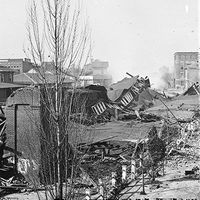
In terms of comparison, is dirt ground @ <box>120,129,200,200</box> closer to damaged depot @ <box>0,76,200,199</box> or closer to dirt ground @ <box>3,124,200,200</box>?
dirt ground @ <box>3,124,200,200</box>

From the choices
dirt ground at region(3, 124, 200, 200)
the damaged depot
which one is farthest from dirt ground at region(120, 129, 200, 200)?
the damaged depot

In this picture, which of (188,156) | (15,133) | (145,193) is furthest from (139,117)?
(145,193)

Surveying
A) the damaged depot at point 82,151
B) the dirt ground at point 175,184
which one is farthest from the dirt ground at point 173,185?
the damaged depot at point 82,151

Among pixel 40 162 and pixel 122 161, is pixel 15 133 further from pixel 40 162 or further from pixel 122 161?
pixel 40 162

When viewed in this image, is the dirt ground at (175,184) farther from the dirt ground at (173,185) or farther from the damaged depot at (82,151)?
the damaged depot at (82,151)

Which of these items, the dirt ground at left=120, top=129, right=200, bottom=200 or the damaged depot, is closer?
the damaged depot

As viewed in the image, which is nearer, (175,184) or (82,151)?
(175,184)

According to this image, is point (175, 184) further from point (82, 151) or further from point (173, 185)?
point (82, 151)

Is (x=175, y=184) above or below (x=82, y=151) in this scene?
below

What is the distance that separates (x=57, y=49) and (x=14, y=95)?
8030 millimetres

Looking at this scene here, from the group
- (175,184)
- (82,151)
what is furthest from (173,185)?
(82,151)

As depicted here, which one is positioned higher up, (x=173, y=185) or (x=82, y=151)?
(x=82, y=151)

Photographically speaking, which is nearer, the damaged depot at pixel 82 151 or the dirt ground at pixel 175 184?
the damaged depot at pixel 82 151

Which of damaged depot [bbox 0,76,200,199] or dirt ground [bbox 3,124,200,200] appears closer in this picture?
damaged depot [bbox 0,76,200,199]
